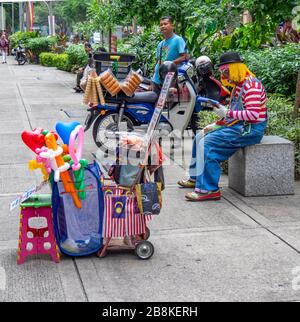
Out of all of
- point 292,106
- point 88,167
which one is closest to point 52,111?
point 292,106

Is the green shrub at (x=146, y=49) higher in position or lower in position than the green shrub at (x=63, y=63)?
higher

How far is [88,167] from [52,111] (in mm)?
8940

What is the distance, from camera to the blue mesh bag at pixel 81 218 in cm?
521

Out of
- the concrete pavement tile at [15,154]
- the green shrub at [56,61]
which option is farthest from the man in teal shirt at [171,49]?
the green shrub at [56,61]

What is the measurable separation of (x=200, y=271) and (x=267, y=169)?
7.91 feet

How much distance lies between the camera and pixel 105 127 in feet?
32.4

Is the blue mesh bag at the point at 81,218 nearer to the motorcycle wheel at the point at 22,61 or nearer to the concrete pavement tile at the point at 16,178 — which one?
the concrete pavement tile at the point at 16,178

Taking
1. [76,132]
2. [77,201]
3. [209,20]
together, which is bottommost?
[77,201]

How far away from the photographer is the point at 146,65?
15664 mm

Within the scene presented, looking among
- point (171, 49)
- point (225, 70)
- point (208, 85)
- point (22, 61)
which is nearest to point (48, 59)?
point (22, 61)

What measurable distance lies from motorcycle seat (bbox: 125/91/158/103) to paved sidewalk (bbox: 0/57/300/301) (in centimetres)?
213

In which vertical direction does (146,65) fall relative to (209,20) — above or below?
below

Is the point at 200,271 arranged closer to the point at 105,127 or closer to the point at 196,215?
the point at 196,215
